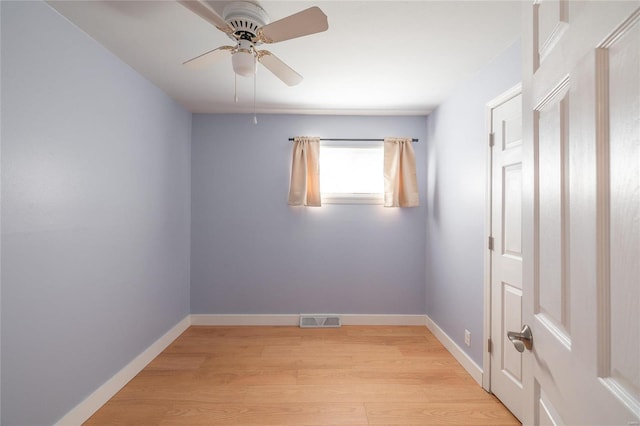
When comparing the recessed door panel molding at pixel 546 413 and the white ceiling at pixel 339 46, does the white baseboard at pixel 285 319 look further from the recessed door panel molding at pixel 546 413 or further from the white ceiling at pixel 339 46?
the recessed door panel molding at pixel 546 413

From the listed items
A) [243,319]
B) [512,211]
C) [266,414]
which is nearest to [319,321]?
[243,319]

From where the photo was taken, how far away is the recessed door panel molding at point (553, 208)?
678mm

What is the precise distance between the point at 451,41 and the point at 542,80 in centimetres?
151

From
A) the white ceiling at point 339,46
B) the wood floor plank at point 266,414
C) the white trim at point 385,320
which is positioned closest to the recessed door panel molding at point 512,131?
the white ceiling at point 339,46

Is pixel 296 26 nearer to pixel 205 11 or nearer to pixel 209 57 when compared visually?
pixel 205 11

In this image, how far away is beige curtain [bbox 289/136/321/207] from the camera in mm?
3447

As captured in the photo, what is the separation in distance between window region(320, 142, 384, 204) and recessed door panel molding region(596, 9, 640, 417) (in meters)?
3.05

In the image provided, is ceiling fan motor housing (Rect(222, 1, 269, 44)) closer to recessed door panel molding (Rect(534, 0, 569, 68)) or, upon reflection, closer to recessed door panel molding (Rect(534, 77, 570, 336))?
recessed door panel molding (Rect(534, 0, 569, 68))

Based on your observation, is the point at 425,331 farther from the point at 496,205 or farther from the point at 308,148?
the point at 308,148

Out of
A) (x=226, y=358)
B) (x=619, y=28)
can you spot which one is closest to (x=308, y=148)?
(x=226, y=358)

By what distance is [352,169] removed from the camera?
362 cm

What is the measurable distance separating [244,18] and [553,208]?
1635 millimetres

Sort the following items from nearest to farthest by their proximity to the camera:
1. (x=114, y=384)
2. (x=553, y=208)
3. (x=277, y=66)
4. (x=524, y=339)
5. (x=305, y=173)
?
1. (x=553, y=208)
2. (x=524, y=339)
3. (x=277, y=66)
4. (x=114, y=384)
5. (x=305, y=173)

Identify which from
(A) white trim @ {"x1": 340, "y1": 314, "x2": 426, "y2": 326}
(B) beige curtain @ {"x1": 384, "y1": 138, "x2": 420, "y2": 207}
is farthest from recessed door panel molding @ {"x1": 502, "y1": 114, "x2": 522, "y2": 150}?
(A) white trim @ {"x1": 340, "y1": 314, "x2": 426, "y2": 326}
